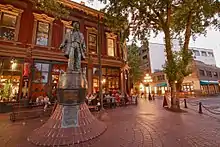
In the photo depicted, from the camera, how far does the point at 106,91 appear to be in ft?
45.3

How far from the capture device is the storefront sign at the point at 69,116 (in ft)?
13.8

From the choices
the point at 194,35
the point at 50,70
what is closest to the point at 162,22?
the point at 194,35

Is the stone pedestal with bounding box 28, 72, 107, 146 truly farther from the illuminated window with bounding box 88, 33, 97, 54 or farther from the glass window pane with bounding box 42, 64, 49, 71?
the illuminated window with bounding box 88, 33, 97, 54

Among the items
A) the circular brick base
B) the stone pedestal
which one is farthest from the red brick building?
the circular brick base

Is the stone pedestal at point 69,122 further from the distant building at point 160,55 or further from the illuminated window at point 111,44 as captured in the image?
the distant building at point 160,55

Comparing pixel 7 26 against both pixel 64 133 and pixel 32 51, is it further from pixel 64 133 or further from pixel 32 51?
pixel 64 133

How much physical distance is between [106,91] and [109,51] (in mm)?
5069

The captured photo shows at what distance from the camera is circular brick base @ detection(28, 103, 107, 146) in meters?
3.60

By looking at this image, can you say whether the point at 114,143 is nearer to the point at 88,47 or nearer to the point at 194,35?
the point at 88,47

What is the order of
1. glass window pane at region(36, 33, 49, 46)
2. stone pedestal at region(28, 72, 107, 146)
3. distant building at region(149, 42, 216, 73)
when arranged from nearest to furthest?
stone pedestal at region(28, 72, 107, 146)
glass window pane at region(36, 33, 49, 46)
distant building at region(149, 42, 216, 73)

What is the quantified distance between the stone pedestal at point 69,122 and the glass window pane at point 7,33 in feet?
29.9

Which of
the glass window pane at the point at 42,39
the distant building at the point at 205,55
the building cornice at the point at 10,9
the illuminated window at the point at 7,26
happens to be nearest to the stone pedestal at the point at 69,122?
the glass window pane at the point at 42,39

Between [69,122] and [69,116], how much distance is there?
20 centimetres

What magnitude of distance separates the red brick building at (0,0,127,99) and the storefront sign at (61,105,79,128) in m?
7.62
